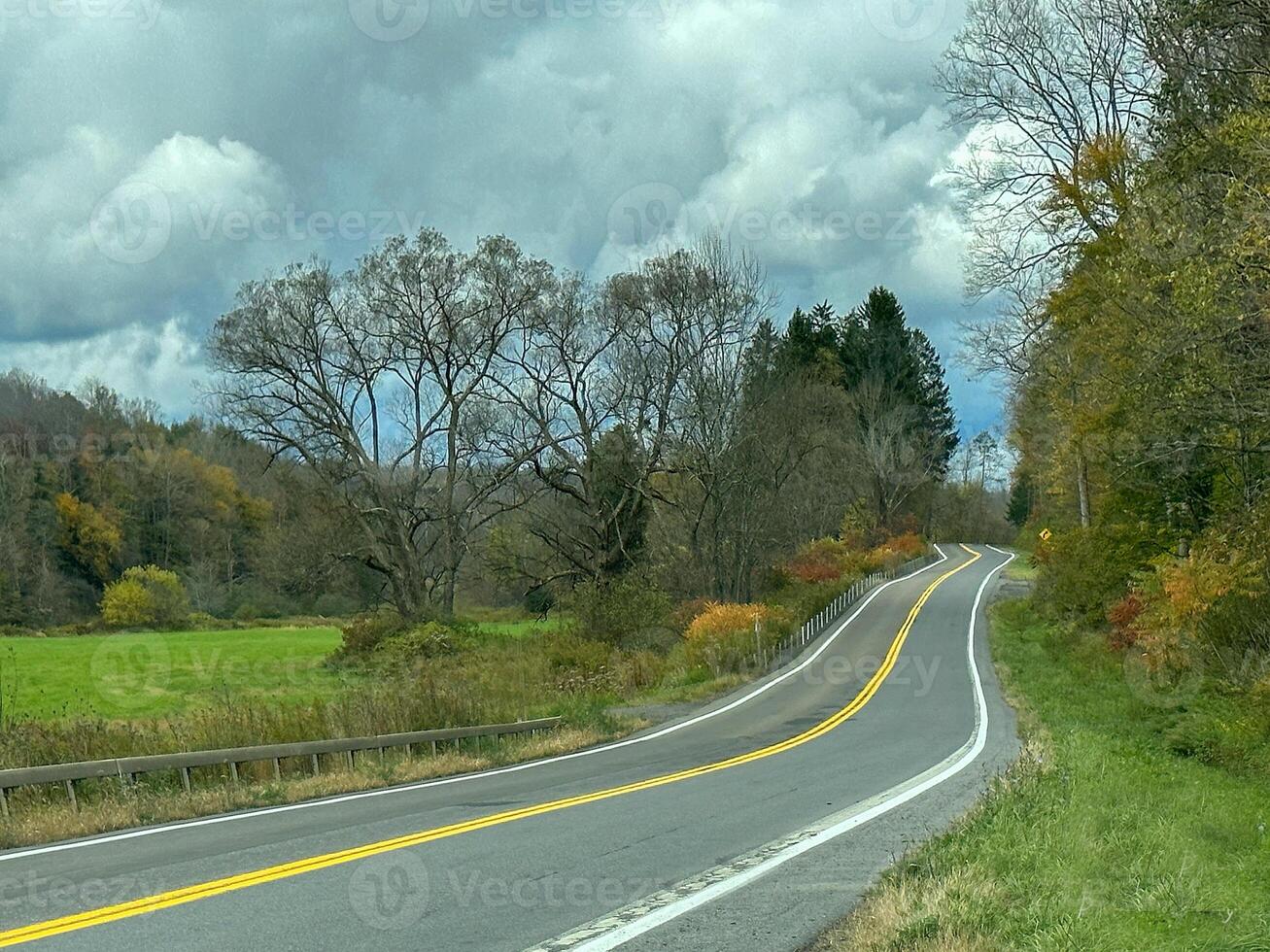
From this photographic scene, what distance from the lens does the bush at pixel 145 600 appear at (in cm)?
7069

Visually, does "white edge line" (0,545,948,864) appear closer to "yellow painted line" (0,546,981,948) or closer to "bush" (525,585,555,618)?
"yellow painted line" (0,546,981,948)

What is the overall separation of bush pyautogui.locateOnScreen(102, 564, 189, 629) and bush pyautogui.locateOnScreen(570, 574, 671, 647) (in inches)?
1585

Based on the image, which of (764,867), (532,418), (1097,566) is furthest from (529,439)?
(764,867)

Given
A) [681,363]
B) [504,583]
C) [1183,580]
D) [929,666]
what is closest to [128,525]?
[504,583]

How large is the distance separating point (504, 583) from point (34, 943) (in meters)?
46.5

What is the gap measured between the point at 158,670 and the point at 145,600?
27.8 metres

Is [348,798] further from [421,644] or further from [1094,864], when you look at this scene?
[421,644]

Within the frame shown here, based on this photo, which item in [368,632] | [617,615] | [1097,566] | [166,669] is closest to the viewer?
[1097,566]

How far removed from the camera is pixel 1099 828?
9.85 meters

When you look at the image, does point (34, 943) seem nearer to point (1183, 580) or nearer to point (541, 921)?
point (541, 921)

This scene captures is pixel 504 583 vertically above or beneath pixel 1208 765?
above

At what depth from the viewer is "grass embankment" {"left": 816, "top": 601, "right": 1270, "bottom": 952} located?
21.0ft

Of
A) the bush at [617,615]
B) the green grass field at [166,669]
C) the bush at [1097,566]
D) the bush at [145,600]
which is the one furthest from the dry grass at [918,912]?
the bush at [145,600]

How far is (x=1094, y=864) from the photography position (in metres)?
8.35
